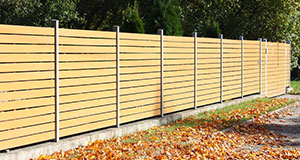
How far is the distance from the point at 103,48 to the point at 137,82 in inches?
50.0

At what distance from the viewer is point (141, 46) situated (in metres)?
8.82

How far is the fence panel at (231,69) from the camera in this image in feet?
40.9

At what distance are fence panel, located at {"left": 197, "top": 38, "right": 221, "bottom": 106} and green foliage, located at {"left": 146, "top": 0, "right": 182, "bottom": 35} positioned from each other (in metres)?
1.73

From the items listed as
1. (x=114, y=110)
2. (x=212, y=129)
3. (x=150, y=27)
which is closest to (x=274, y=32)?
(x=150, y=27)

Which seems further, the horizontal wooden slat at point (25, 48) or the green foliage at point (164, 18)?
the green foliage at point (164, 18)

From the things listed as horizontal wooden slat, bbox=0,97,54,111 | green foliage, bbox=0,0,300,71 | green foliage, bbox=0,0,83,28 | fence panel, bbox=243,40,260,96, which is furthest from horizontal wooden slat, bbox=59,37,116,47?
green foliage, bbox=0,0,83,28

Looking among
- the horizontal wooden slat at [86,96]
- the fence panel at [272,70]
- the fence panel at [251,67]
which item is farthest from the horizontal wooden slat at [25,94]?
the fence panel at [272,70]

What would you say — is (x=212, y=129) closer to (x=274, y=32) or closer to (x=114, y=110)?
(x=114, y=110)

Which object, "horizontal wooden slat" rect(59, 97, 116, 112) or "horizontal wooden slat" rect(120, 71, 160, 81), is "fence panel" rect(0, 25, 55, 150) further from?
"horizontal wooden slat" rect(120, 71, 160, 81)

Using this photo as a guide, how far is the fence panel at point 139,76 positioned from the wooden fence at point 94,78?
2 centimetres

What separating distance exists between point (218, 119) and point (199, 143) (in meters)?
2.91

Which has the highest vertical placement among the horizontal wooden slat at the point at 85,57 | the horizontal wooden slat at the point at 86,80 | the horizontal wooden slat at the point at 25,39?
the horizontal wooden slat at the point at 25,39

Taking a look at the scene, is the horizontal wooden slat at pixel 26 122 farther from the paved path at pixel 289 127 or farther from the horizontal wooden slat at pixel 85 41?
the paved path at pixel 289 127

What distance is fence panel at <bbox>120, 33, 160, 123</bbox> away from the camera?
8.32 meters
